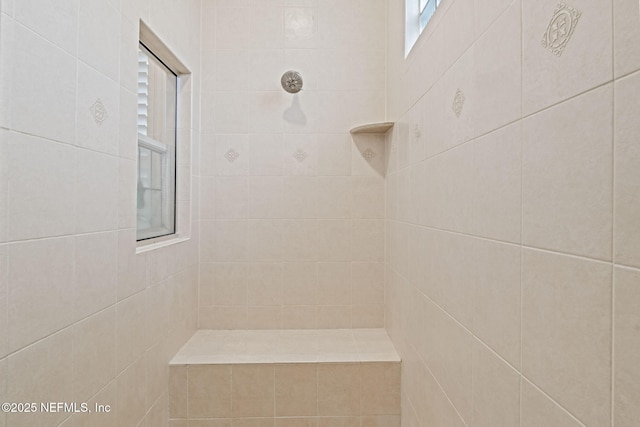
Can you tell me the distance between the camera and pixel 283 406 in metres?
1.98

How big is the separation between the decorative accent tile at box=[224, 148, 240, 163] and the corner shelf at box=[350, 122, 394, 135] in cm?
78

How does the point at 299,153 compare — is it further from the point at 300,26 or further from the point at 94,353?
the point at 94,353

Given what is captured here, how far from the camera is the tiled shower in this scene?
639mm

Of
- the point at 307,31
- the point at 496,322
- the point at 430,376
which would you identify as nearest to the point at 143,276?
the point at 430,376

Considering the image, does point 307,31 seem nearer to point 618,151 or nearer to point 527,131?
point 527,131

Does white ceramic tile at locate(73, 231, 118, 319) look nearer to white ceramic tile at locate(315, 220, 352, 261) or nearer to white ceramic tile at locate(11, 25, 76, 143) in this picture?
white ceramic tile at locate(11, 25, 76, 143)

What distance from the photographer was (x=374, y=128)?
2.34 meters

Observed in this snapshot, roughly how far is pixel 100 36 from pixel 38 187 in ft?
2.01

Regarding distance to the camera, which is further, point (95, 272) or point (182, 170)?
point (182, 170)

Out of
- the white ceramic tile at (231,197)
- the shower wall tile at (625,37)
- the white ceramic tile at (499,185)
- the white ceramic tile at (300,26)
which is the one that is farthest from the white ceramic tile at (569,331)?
the white ceramic tile at (300,26)

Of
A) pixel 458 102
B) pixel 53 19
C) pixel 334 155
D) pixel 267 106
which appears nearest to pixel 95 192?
pixel 53 19

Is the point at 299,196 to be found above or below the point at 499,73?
below

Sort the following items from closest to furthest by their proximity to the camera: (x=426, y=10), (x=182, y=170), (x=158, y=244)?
(x=426, y=10) < (x=158, y=244) < (x=182, y=170)

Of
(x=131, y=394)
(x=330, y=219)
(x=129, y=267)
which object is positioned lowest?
(x=131, y=394)
